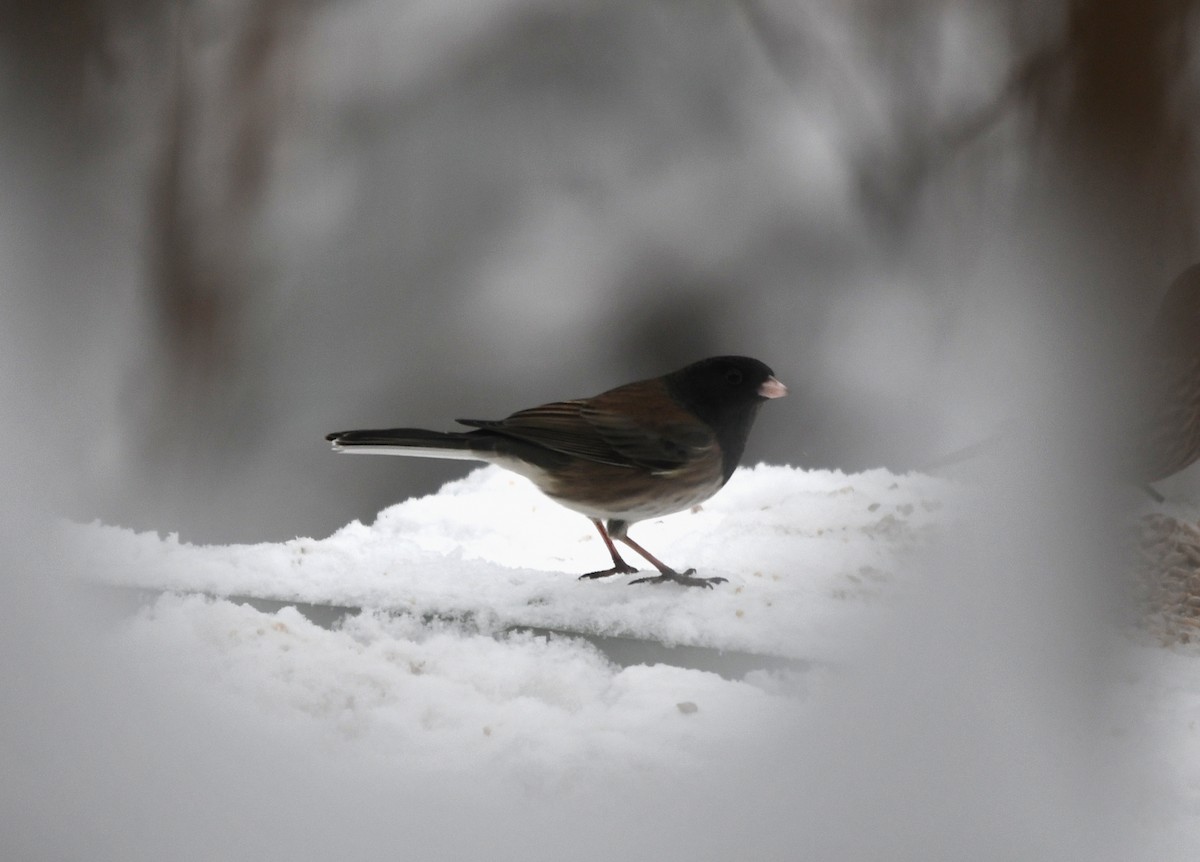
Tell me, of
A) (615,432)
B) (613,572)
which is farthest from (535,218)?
(613,572)

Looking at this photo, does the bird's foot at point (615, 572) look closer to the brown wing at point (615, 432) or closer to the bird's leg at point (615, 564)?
the bird's leg at point (615, 564)

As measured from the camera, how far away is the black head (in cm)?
114

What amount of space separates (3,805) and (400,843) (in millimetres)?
172

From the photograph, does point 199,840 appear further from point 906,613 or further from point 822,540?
point 822,540

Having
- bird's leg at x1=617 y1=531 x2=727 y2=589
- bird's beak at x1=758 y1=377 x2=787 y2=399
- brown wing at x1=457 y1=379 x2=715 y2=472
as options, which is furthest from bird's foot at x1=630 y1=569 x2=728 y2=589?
bird's beak at x1=758 y1=377 x2=787 y2=399

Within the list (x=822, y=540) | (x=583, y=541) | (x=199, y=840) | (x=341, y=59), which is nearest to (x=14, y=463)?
(x=199, y=840)

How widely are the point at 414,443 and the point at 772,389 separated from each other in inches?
16.2

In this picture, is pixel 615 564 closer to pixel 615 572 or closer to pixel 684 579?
pixel 615 572

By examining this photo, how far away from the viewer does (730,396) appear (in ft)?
3.76

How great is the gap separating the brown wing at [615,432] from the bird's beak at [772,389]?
78mm

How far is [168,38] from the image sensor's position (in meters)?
0.60

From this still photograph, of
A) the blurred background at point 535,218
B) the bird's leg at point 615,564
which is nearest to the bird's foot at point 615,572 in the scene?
the bird's leg at point 615,564

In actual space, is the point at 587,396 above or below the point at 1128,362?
above

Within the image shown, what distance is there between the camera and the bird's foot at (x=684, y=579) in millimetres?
1054
